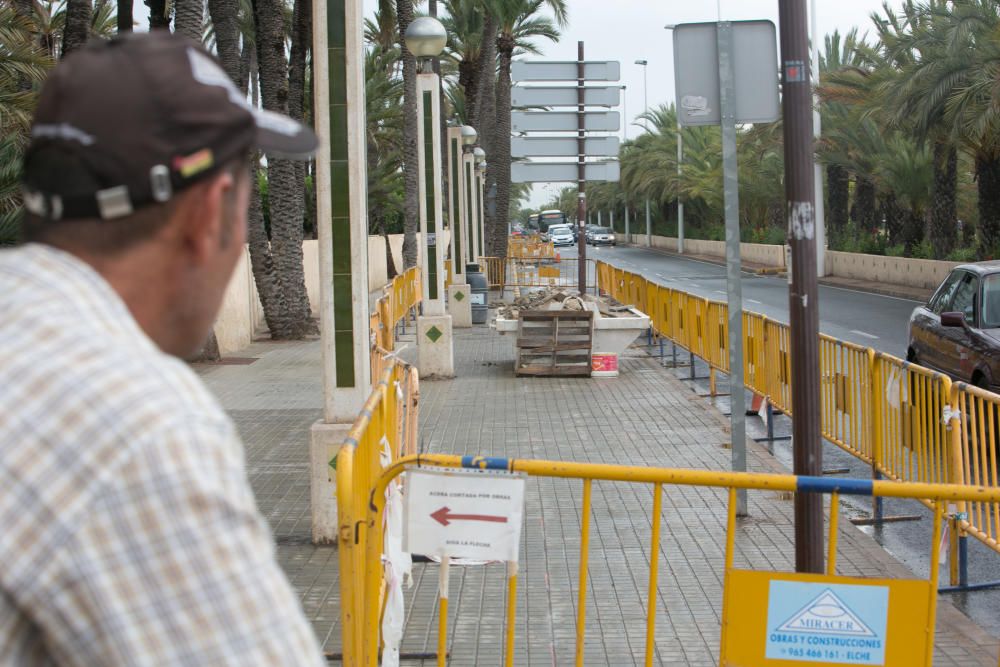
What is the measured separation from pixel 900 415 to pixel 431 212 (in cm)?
1168

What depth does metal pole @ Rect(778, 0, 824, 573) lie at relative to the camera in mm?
5918

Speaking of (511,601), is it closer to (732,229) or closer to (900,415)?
(732,229)

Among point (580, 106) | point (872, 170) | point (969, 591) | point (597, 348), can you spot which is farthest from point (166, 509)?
point (872, 170)

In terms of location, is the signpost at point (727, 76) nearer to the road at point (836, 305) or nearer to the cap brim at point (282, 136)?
the cap brim at point (282, 136)

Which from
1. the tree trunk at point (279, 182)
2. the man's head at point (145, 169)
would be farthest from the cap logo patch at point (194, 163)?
the tree trunk at point (279, 182)

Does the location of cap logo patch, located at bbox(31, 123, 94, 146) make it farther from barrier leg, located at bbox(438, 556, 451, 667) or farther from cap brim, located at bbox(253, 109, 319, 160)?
barrier leg, located at bbox(438, 556, 451, 667)

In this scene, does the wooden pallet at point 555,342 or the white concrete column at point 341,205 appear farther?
the wooden pallet at point 555,342

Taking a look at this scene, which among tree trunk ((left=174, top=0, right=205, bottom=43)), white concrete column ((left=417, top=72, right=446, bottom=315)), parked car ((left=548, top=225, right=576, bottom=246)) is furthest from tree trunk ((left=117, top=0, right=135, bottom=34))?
parked car ((left=548, top=225, right=576, bottom=246))

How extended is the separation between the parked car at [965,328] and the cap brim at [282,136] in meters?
9.87

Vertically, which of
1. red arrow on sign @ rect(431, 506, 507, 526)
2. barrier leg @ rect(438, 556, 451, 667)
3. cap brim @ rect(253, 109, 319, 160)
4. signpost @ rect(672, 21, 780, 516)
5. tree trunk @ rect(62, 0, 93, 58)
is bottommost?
barrier leg @ rect(438, 556, 451, 667)

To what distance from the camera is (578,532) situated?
818 cm

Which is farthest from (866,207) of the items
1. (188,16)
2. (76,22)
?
(76,22)

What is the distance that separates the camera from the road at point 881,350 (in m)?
7.49

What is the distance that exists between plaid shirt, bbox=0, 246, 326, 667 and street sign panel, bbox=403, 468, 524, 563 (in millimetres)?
3332
